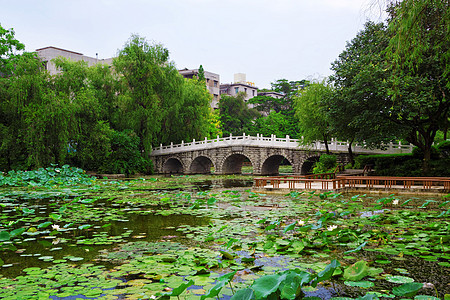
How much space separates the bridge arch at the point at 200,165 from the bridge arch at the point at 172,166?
1.16 meters

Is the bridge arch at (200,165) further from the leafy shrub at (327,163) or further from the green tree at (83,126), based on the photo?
the leafy shrub at (327,163)

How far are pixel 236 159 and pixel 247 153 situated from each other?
4.26 m

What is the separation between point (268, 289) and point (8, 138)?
19.7 metres

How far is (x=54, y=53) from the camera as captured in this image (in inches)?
1347

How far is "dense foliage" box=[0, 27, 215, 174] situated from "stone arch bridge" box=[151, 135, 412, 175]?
72.3 inches

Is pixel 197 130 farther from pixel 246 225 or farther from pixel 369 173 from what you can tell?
pixel 246 225

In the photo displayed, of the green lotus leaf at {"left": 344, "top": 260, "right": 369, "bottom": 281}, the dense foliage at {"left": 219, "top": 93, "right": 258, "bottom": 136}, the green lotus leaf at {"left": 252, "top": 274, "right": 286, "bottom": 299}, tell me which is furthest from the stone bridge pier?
the green lotus leaf at {"left": 252, "top": 274, "right": 286, "bottom": 299}

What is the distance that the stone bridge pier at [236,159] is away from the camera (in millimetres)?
25828

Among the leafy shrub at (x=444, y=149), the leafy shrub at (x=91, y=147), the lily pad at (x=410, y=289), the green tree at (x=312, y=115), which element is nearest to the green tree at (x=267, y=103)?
the green tree at (x=312, y=115)

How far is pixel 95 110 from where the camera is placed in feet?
73.3

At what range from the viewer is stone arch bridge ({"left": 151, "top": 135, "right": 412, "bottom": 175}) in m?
24.3

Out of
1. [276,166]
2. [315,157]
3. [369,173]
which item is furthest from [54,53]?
[369,173]

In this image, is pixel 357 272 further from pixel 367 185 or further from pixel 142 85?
pixel 142 85

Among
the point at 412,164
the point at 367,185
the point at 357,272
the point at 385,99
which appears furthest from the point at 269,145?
the point at 357,272
